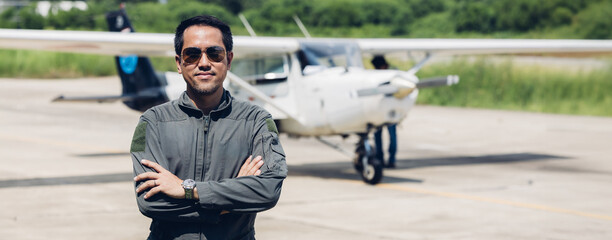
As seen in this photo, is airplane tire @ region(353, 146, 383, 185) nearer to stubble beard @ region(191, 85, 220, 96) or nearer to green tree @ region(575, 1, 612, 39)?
stubble beard @ region(191, 85, 220, 96)

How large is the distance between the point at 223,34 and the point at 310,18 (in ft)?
174

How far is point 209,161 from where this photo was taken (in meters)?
3.41

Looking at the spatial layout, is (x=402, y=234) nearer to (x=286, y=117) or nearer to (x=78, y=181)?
(x=286, y=117)

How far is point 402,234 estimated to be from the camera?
8797mm

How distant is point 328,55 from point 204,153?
9338 mm

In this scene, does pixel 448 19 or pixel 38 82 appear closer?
pixel 38 82

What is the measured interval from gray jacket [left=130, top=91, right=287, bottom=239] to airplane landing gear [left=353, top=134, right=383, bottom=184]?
8580 millimetres

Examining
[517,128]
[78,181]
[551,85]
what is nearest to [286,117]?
[78,181]

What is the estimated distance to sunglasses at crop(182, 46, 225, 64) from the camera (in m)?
3.40

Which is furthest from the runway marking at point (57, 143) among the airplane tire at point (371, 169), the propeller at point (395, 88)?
the propeller at point (395, 88)

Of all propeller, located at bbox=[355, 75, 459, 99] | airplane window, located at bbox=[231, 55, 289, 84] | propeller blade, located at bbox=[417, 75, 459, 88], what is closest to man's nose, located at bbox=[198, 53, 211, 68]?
propeller, located at bbox=[355, 75, 459, 99]

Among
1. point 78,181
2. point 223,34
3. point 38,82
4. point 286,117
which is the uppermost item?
point 223,34

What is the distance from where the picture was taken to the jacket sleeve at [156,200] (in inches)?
132

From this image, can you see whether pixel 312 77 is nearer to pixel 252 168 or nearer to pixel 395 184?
pixel 395 184
